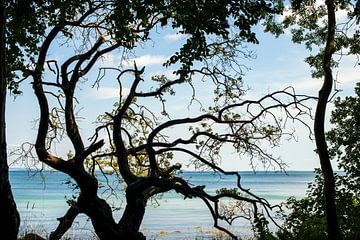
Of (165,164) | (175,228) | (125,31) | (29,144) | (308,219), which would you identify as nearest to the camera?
(125,31)

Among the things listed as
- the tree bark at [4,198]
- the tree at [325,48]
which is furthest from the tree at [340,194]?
the tree bark at [4,198]

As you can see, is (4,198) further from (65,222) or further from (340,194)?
(340,194)

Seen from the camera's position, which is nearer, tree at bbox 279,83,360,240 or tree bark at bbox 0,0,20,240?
tree bark at bbox 0,0,20,240

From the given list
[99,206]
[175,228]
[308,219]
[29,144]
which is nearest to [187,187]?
[99,206]

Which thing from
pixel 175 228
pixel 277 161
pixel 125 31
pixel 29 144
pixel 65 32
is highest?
pixel 65 32

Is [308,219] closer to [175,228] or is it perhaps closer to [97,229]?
[97,229]

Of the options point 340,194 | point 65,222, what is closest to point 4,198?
point 65,222

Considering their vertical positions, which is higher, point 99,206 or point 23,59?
point 23,59

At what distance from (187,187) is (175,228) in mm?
17877

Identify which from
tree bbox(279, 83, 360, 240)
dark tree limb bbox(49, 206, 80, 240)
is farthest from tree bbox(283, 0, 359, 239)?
dark tree limb bbox(49, 206, 80, 240)

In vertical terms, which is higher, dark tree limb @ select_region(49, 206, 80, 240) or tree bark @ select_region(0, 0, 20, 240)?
tree bark @ select_region(0, 0, 20, 240)

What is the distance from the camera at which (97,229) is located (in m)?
9.27

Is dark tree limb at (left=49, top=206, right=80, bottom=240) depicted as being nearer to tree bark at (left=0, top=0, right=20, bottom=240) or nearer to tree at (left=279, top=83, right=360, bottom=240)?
tree bark at (left=0, top=0, right=20, bottom=240)

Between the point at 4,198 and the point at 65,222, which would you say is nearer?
the point at 4,198
